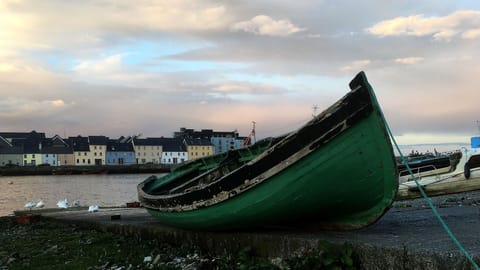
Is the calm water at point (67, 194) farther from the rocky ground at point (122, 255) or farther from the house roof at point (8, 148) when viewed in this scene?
the house roof at point (8, 148)

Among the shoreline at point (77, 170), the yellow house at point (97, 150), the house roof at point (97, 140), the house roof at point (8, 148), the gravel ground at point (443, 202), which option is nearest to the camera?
the gravel ground at point (443, 202)

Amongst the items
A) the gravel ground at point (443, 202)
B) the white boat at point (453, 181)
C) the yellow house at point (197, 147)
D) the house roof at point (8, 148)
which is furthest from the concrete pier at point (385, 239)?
the house roof at point (8, 148)

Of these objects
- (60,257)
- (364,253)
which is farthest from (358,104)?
(60,257)

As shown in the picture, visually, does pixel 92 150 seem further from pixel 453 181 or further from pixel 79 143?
pixel 453 181

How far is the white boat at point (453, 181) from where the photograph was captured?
1278cm

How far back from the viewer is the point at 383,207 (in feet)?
20.7

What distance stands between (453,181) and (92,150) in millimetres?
136865

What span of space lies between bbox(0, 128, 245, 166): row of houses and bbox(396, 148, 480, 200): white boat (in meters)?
123

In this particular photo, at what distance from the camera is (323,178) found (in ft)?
20.1

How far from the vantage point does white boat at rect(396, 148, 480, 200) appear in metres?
12.8

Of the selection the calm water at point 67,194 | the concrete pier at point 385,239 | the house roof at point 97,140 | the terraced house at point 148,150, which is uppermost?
the house roof at point 97,140

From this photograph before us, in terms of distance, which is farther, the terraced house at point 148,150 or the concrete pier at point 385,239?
the terraced house at point 148,150

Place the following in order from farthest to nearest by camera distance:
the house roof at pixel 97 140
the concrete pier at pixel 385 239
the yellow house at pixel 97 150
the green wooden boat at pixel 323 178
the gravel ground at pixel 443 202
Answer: the house roof at pixel 97 140 → the yellow house at pixel 97 150 → the gravel ground at pixel 443 202 → the green wooden boat at pixel 323 178 → the concrete pier at pixel 385 239

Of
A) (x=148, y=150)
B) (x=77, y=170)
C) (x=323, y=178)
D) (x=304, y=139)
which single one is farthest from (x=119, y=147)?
(x=323, y=178)
